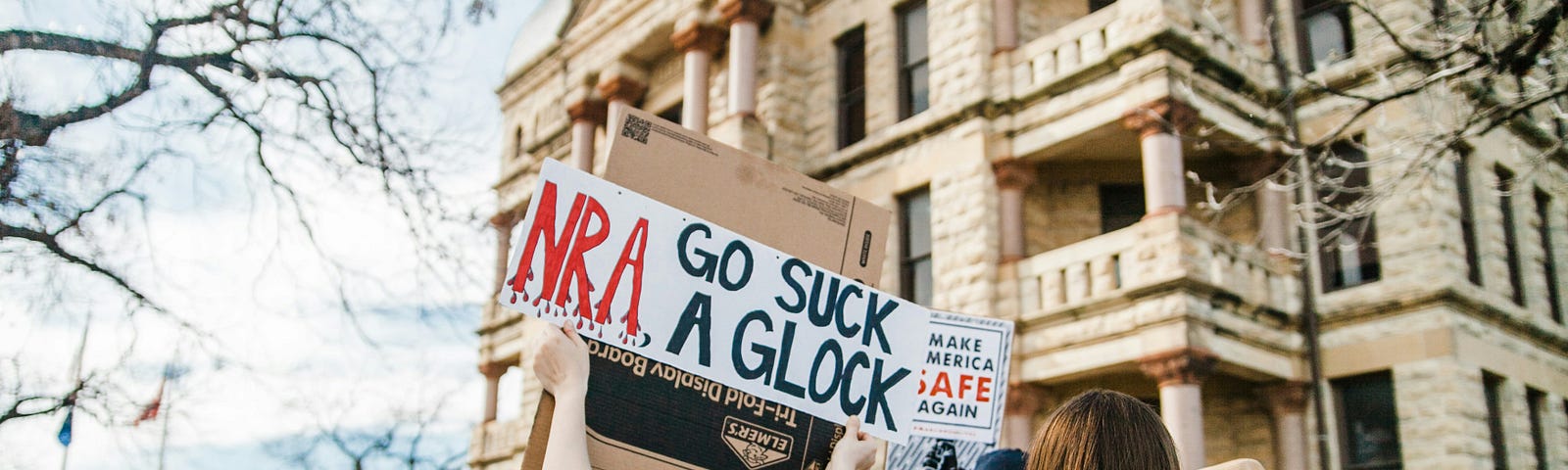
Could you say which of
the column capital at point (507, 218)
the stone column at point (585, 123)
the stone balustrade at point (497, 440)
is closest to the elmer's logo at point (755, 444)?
the stone column at point (585, 123)

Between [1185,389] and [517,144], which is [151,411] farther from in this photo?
[517,144]

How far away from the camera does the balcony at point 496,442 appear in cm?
2097

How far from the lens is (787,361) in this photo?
11.4 feet

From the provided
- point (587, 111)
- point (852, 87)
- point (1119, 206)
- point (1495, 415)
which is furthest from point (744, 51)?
point (1495, 415)

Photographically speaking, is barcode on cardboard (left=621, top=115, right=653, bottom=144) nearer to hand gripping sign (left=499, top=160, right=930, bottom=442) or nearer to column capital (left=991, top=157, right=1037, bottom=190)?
hand gripping sign (left=499, top=160, right=930, bottom=442)

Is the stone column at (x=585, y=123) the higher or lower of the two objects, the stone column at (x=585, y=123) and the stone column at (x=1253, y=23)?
the higher

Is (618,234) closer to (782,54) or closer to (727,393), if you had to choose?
(727,393)

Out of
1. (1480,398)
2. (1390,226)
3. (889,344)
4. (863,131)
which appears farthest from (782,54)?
(889,344)

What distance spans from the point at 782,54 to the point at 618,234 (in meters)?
14.8

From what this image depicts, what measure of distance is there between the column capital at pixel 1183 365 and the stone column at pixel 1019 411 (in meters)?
1.77

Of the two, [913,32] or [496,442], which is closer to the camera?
[913,32]

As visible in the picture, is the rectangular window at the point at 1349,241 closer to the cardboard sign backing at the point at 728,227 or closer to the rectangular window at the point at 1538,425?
the rectangular window at the point at 1538,425

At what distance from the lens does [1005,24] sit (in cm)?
1514

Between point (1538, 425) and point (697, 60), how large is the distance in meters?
12.1
